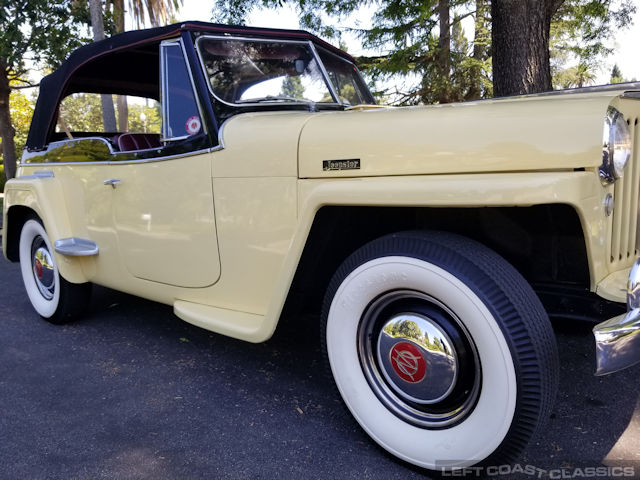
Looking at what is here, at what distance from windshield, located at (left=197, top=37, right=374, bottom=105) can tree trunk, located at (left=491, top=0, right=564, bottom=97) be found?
293cm

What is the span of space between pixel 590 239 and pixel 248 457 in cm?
143

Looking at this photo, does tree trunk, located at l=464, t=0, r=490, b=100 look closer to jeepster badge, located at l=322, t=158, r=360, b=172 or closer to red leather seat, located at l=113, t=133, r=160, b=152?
red leather seat, located at l=113, t=133, r=160, b=152

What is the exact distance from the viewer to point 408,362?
1782 mm

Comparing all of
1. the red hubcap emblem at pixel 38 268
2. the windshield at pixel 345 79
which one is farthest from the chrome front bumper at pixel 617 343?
the red hubcap emblem at pixel 38 268

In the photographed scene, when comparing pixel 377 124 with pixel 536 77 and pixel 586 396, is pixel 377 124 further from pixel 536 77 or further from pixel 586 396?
pixel 536 77

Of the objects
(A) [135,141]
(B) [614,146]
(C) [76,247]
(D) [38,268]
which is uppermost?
(A) [135,141]

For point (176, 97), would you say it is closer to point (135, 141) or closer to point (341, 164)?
point (135, 141)

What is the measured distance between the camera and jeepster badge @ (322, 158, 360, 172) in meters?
1.86

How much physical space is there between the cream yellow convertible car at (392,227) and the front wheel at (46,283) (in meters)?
0.66

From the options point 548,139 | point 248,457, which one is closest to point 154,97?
point 248,457

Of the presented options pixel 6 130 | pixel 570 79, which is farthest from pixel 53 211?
pixel 570 79

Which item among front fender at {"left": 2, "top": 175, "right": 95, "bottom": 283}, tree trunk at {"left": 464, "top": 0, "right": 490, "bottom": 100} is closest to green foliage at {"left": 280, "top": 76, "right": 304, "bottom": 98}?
front fender at {"left": 2, "top": 175, "right": 95, "bottom": 283}

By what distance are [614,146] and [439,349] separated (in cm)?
84

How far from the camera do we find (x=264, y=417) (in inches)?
86.8
